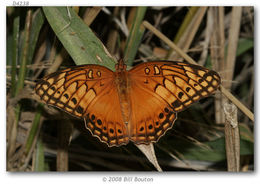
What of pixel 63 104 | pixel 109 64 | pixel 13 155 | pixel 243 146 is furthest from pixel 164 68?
pixel 13 155

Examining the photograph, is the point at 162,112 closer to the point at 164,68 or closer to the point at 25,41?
the point at 164,68

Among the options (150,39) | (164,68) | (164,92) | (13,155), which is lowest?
(13,155)

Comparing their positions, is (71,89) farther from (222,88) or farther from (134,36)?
(222,88)

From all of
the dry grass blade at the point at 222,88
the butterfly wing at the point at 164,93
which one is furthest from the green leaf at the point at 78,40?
the dry grass blade at the point at 222,88

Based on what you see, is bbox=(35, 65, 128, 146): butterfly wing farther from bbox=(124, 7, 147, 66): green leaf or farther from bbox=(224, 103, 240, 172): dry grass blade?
bbox=(224, 103, 240, 172): dry grass blade

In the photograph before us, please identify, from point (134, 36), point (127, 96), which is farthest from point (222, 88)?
point (134, 36)

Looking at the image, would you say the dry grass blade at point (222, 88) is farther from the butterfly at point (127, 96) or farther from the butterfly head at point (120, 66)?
the butterfly head at point (120, 66)
